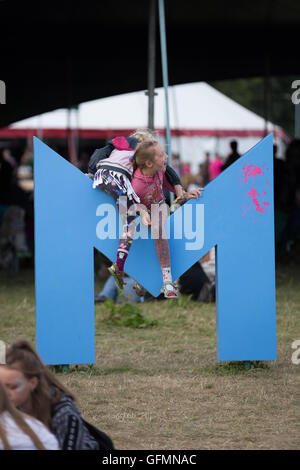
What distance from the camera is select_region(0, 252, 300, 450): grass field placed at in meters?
4.02

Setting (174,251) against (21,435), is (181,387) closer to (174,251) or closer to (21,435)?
(174,251)

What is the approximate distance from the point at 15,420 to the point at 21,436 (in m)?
0.07

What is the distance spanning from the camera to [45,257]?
5.31 metres

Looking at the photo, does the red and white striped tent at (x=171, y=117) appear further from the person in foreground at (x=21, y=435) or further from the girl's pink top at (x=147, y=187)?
the person in foreground at (x=21, y=435)

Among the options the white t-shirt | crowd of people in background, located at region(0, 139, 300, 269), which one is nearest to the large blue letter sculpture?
the white t-shirt

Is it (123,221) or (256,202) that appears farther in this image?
(256,202)

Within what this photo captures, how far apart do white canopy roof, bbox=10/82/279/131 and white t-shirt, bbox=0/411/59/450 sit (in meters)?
15.5

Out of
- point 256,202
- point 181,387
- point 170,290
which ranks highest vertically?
point 256,202

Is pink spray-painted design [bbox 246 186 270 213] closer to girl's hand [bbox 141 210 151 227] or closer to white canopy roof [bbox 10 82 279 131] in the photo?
girl's hand [bbox 141 210 151 227]

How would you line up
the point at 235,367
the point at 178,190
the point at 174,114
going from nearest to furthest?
the point at 178,190, the point at 235,367, the point at 174,114

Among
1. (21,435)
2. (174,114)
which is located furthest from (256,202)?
(174,114)

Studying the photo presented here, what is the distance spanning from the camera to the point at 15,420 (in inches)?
106

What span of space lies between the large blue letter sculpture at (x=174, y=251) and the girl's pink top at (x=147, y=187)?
0.63 ft
